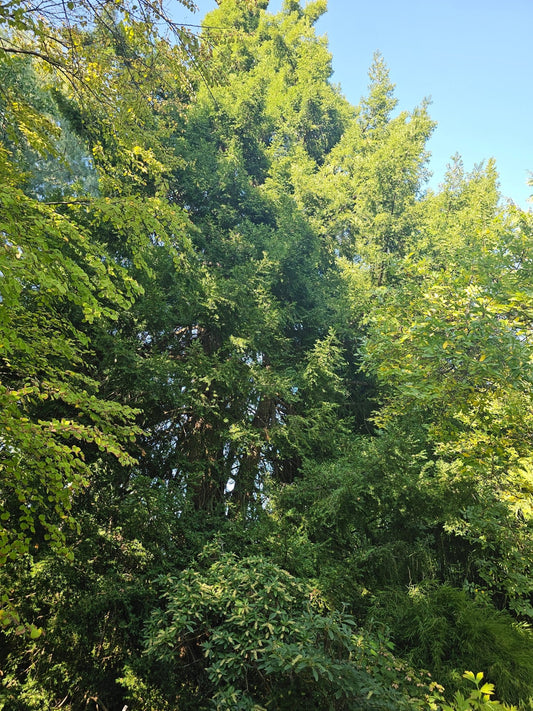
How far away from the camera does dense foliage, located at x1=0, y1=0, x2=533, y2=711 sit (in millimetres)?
2992

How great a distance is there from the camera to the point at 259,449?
7.77 m

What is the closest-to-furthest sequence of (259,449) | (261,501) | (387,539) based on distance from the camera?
1. (387,539)
2. (261,501)
3. (259,449)

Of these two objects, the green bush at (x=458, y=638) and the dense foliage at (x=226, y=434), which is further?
the green bush at (x=458, y=638)

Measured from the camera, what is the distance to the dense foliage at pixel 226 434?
299 centimetres

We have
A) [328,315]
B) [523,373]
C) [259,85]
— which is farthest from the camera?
[259,85]

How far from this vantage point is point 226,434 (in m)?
6.86

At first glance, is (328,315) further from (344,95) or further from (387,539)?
(344,95)

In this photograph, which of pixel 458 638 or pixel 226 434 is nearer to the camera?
pixel 458 638

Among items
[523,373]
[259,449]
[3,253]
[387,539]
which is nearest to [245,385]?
[259,449]

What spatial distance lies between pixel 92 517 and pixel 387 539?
450 centimetres

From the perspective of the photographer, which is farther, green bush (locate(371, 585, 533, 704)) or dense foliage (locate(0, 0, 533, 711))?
green bush (locate(371, 585, 533, 704))

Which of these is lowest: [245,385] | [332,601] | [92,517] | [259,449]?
[332,601]

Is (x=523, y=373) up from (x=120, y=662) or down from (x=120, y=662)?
up

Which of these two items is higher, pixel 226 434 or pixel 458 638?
pixel 226 434
